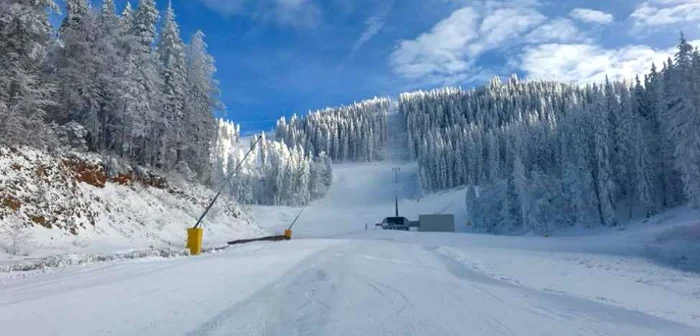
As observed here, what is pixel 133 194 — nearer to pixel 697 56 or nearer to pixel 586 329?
pixel 586 329

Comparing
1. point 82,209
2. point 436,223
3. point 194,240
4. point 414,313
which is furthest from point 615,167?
point 414,313

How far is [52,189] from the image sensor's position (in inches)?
842

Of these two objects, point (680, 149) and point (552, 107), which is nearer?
point (680, 149)

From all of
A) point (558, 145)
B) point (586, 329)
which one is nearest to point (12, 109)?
point (586, 329)

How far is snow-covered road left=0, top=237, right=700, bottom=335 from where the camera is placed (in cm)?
513

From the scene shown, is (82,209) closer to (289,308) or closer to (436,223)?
(289,308)

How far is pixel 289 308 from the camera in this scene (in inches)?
247

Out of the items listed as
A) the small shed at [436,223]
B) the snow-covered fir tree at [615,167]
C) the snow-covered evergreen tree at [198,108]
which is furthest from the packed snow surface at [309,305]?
the small shed at [436,223]

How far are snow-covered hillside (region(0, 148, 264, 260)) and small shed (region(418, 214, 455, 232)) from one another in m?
41.5

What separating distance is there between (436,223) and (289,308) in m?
66.5

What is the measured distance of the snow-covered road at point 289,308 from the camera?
16.8ft

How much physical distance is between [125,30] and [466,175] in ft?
360

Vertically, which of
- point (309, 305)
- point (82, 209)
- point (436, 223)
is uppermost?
point (82, 209)

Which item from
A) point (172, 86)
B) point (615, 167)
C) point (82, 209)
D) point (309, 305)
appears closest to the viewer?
point (309, 305)
